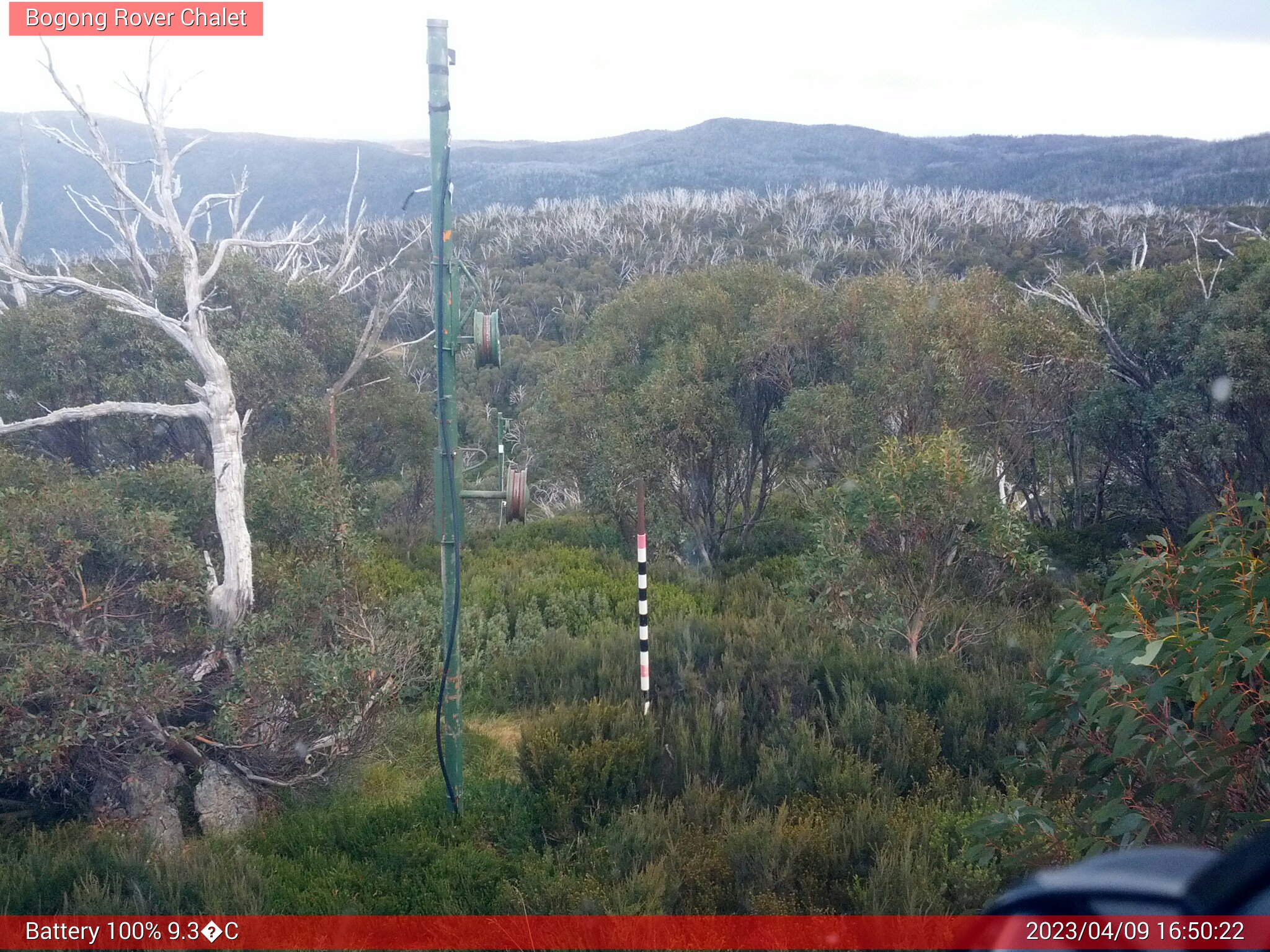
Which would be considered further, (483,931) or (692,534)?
(692,534)

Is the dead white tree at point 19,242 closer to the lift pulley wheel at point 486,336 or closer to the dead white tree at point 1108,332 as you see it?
the lift pulley wheel at point 486,336

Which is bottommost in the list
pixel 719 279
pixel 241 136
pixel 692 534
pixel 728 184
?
pixel 692 534

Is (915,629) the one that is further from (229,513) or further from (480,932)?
(229,513)

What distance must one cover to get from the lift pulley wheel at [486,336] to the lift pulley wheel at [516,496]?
2.34ft

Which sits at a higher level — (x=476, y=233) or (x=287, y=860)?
(x=476, y=233)

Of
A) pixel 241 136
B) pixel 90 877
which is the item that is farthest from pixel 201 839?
pixel 241 136

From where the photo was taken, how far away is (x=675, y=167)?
281ft

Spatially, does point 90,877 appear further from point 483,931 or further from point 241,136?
point 241,136

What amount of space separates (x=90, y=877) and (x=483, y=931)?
6.56 feet

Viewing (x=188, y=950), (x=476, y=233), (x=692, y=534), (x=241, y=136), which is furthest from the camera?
(x=241, y=136)

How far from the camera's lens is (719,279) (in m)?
16.6

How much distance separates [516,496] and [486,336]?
3.27ft

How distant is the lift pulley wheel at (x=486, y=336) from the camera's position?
5523 millimetres

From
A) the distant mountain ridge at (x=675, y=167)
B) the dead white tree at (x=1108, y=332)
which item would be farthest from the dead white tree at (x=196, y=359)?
the distant mountain ridge at (x=675, y=167)
